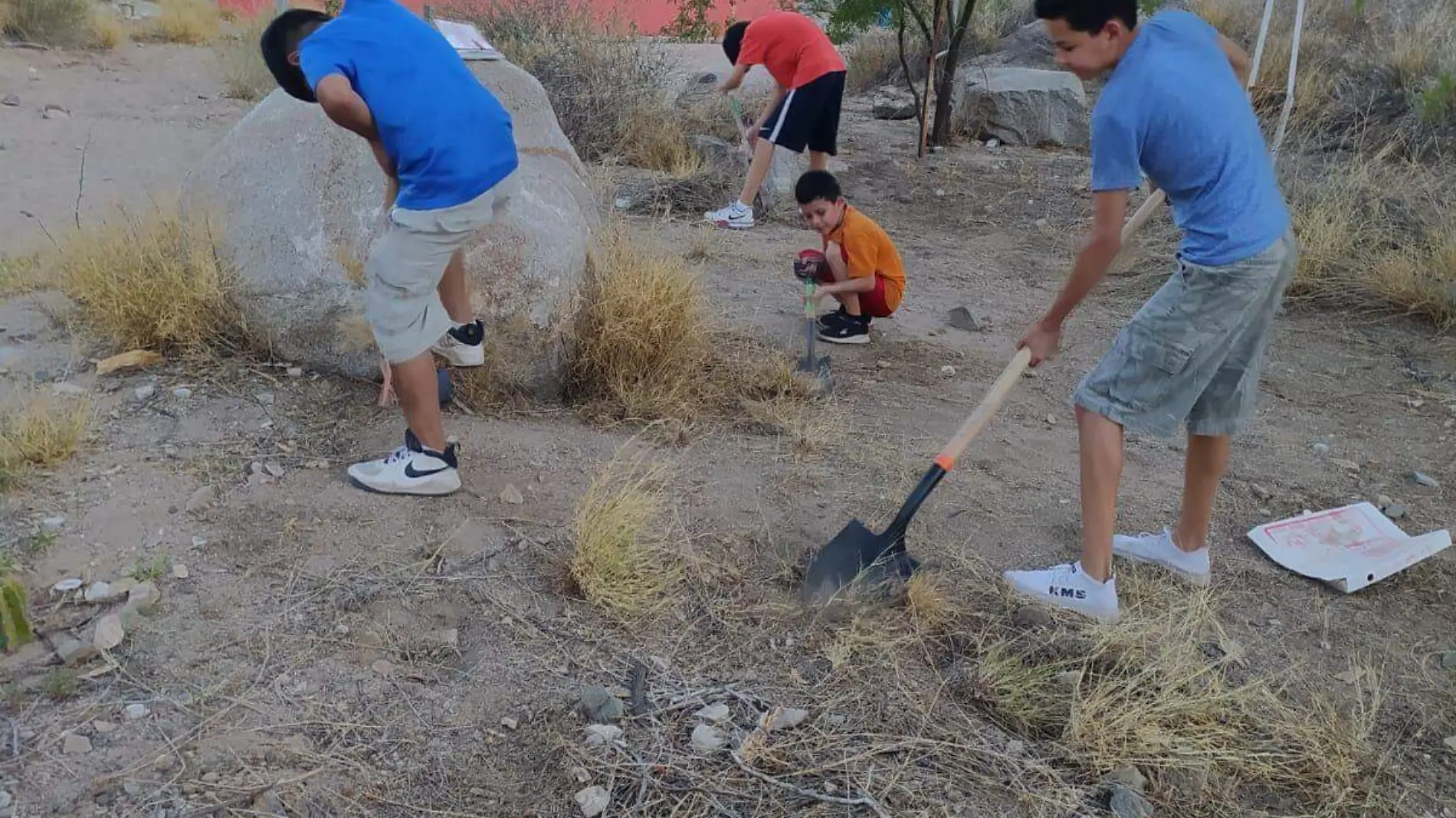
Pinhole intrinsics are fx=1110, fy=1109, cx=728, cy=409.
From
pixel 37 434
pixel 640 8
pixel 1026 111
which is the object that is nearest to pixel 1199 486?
pixel 37 434

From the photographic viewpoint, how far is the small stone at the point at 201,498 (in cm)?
295

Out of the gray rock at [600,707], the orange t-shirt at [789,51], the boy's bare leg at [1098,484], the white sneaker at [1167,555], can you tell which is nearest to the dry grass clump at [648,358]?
the white sneaker at [1167,555]

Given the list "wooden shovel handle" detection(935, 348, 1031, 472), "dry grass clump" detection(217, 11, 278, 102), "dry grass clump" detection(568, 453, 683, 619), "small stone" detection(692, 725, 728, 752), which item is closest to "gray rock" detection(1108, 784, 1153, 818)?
"small stone" detection(692, 725, 728, 752)

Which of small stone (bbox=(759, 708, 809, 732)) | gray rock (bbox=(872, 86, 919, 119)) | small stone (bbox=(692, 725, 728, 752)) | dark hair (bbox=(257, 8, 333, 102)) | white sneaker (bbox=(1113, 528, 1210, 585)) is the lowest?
gray rock (bbox=(872, 86, 919, 119))

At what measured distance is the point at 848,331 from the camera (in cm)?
491

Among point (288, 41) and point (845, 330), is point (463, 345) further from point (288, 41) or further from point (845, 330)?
point (845, 330)

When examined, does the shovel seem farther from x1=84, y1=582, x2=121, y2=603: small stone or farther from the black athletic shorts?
the black athletic shorts

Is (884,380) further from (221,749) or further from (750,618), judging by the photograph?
(221,749)

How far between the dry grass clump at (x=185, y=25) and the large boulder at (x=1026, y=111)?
8051 millimetres

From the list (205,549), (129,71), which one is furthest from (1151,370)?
(129,71)

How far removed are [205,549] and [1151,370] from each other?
7.71ft

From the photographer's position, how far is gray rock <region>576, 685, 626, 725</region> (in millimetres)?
2311

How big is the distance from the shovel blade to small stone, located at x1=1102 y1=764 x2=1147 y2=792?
74cm

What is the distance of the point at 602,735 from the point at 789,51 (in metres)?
5.10
